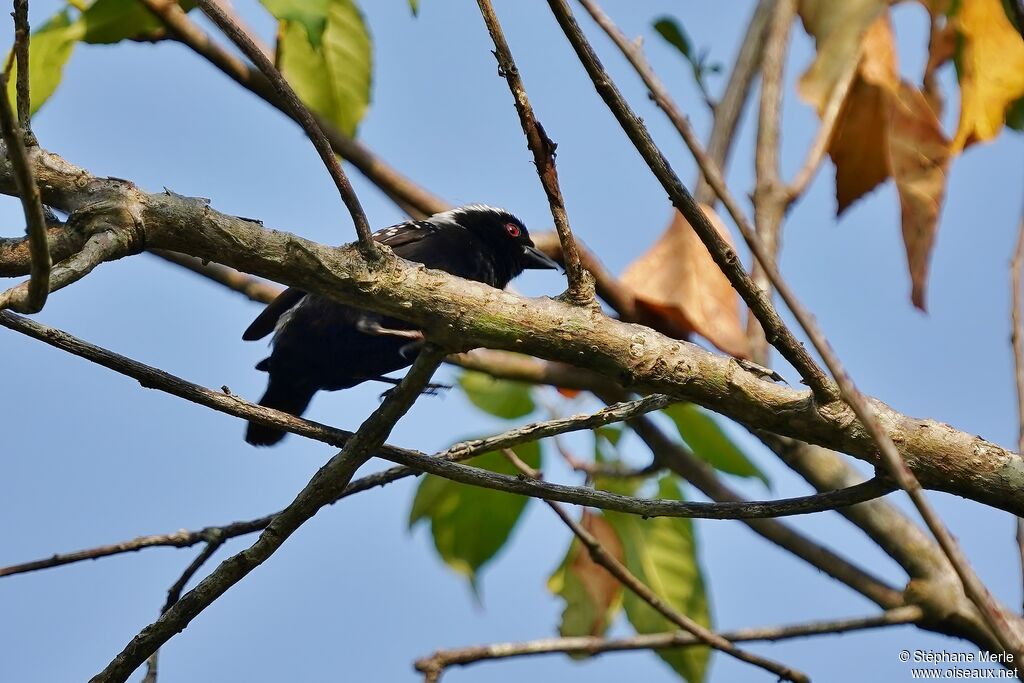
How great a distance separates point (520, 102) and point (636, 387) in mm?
728

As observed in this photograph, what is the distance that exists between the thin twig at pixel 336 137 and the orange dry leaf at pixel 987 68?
7.80 feet

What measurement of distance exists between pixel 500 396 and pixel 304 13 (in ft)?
7.32

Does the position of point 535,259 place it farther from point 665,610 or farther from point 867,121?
point 665,610

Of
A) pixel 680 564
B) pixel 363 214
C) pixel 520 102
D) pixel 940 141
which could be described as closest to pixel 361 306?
pixel 363 214

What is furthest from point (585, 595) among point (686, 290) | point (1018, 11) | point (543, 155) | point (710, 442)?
point (1018, 11)

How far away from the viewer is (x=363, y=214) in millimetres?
2367

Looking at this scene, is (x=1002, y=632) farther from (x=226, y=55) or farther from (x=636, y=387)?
(x=226, y=55)

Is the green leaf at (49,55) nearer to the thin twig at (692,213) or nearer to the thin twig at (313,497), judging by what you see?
the thin twig at (313,497)

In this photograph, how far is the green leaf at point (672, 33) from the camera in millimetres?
4070

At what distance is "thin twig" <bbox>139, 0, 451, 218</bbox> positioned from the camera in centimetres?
490

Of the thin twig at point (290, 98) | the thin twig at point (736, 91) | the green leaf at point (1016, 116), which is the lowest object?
the thin twig at point (290, 98)

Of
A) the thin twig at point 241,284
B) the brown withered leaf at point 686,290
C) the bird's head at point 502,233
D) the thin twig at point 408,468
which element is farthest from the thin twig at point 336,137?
the thin twig at point 408,468

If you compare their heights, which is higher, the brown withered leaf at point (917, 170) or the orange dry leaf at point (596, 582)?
the brown withered leaf at point (917, 170)

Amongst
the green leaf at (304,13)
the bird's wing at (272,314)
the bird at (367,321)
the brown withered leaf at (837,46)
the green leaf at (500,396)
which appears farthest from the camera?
the green leaf at (500,396)
